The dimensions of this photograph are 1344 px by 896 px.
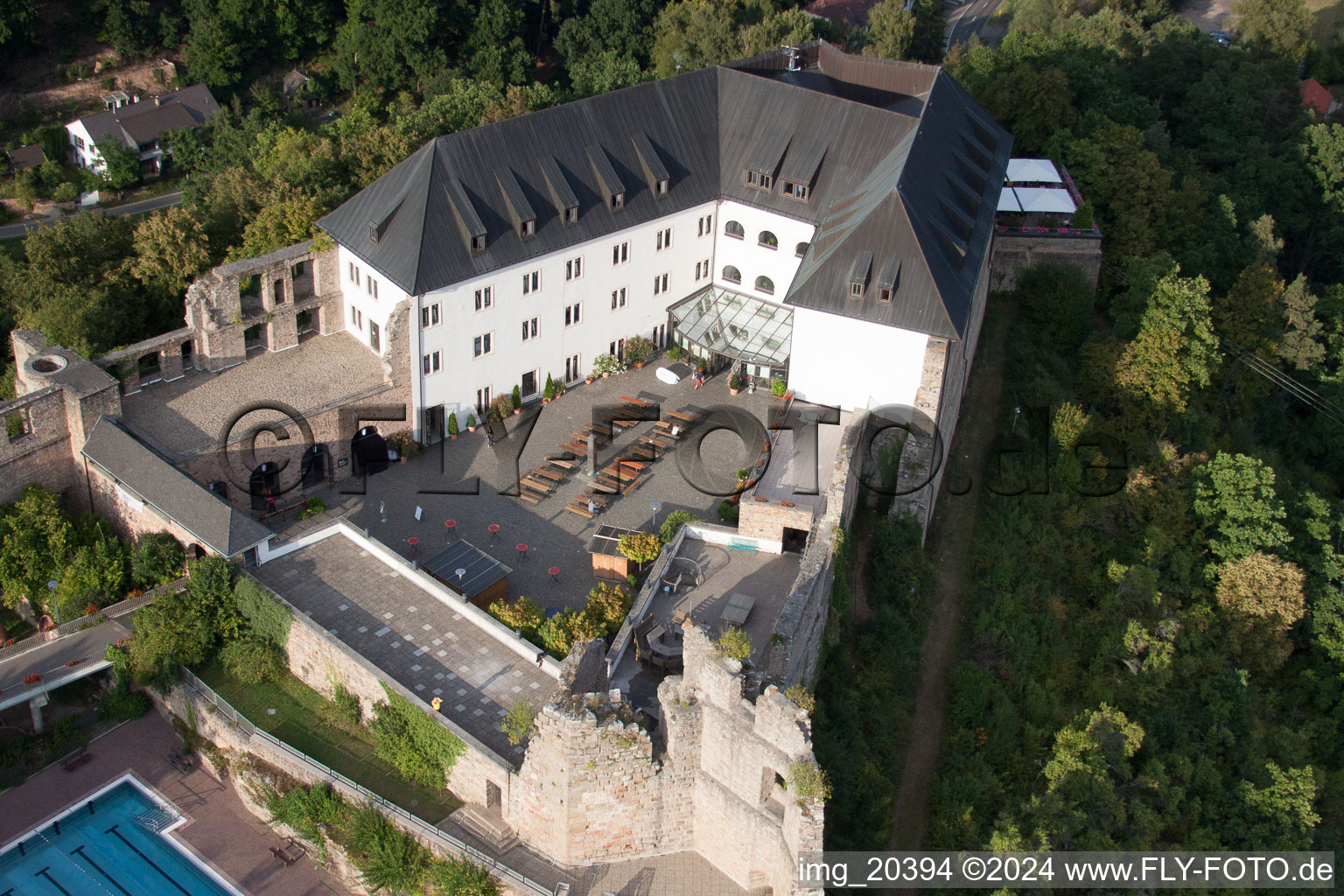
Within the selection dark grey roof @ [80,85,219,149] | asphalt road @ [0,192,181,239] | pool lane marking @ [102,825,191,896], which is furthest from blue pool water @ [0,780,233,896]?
dark grey roof @ [80,85,219,149]

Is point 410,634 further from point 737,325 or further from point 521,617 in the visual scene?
point 737,325

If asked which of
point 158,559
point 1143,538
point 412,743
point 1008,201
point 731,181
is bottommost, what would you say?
point 1143,538

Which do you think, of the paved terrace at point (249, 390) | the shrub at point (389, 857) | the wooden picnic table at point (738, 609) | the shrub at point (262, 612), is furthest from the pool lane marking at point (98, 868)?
the wooden picnic table at point (738, 609)

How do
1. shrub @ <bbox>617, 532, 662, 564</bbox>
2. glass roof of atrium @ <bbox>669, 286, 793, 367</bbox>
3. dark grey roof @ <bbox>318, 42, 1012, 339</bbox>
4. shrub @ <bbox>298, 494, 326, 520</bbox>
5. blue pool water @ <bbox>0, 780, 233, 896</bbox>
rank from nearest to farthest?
blue pool water @ <bbox>0, 780, 233, 896</bbox> < shrub @ <bbox>617, 532, 662, 564</bbox> < shrub @ <bbox>298, 494, 326, 520</bbox> < dark grey roof @ <bbox>318, 42, 1012, 339</bbox> < glass roof of atrium @ <bbox>669, 286, 793, 367</bbox>

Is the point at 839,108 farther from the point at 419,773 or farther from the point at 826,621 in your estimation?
the point at 419,773

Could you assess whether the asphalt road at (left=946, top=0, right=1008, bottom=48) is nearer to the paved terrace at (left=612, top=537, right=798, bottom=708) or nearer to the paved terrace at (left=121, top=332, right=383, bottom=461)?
the paved terrace at (left=121, top=332, right=383, bottom=461)

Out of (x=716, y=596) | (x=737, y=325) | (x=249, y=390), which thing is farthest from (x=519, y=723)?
(x=737, y=325)

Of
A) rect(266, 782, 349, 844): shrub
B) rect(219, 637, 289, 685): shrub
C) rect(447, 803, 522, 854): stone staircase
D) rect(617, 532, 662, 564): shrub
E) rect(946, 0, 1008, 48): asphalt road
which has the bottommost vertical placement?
rect(266, 782, 349, 844): shrub

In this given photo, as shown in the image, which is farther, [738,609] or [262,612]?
[262,612]
